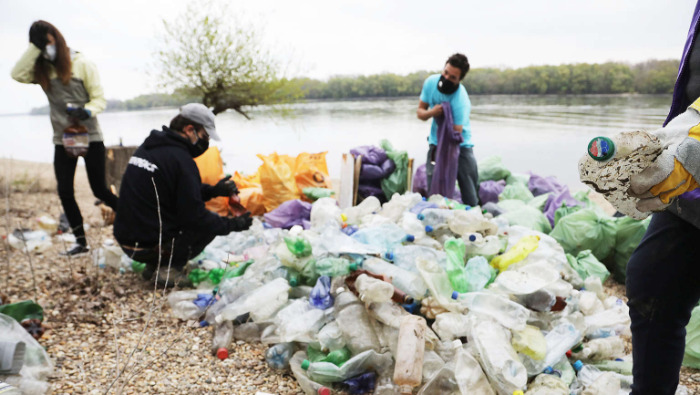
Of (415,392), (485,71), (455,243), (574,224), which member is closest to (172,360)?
(415,392)

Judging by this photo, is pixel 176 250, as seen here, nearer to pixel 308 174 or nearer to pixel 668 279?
pixel 308 174

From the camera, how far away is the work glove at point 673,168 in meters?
0.98

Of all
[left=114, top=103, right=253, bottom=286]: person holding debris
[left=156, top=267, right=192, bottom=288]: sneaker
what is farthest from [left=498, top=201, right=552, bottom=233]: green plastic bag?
[left=156, top=267, right=192, bottom=288]: sneaker

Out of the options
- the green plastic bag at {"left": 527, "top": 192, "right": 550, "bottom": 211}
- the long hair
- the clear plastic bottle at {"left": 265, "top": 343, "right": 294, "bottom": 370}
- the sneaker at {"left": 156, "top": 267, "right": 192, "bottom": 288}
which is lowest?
the clear plastic bottle at {"left": 265, "top": 343, "right": 294, "bottom": 370}

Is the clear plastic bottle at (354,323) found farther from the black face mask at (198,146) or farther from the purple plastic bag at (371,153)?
the purple plastic bag at (371,153)

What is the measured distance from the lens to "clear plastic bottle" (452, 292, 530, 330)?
2219 millimetres

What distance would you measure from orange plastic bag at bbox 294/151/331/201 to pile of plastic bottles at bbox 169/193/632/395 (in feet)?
5.29

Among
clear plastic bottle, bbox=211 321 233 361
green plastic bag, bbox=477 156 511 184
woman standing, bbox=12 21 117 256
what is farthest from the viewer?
green plastic bag, bbox=477 156 511 184

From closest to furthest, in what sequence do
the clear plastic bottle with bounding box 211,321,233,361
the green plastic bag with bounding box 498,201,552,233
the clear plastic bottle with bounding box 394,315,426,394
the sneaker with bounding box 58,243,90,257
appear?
1. the clear plastic bottle with bounding box 394,315,426,394
2. the clear plastic bottle with bounding box 211,321,233,361
3. the sneaker with bounding box 58,243,90,257
4. the green plastic bag with bounding box 498,201,552,233

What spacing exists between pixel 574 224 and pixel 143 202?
10.3ft

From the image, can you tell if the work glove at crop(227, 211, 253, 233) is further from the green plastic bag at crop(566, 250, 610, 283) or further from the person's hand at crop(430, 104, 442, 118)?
the green plastic bag at crop(566, 250, 610, 283)

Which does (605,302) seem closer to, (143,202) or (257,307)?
(257,307)

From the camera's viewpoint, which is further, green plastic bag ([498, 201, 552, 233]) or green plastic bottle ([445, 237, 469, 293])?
green plastic bag ([498, 201, 552, 233])

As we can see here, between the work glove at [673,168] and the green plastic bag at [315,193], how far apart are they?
11.7 feet
